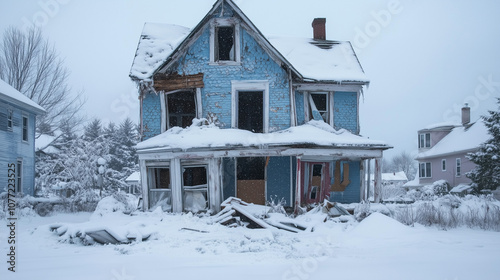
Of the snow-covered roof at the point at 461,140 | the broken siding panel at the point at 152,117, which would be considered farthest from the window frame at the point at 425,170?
the broken siding panel at the point at 152,117

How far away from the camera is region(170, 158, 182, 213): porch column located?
1345 centimetres

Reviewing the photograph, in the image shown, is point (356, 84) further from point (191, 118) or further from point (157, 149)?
point (157, 149)

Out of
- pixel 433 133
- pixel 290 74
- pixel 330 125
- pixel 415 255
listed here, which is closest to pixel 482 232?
pixel 415 255

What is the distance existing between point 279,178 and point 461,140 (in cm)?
2309

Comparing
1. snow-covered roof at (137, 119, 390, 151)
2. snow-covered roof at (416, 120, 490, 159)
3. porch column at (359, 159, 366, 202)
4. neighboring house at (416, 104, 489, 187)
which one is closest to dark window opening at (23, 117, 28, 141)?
snow-covered roof at (137, 119, 390, 151)

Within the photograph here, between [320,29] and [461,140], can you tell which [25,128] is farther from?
[461,140]

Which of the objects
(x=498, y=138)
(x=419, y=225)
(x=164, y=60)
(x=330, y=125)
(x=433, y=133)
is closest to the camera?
(x=419, y=225)

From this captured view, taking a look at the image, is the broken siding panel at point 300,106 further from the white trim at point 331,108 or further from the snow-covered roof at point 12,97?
the snow-covered roof at point 12,97

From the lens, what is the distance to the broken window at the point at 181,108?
15891mm

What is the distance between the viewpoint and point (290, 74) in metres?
14.9

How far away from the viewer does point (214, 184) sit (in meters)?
13.0

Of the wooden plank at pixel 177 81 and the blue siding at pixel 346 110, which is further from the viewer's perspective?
the blue siding at pixel 346 110

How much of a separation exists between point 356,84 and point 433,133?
24.3 meters

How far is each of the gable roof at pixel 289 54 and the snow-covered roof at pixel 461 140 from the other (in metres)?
17.1
